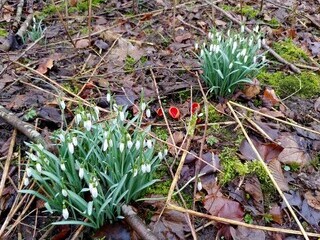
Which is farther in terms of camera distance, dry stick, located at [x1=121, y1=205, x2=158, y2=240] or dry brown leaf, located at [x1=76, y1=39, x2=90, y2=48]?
dry brown leaf, located at [x1=76, y1=39, x2=90, y2=48]

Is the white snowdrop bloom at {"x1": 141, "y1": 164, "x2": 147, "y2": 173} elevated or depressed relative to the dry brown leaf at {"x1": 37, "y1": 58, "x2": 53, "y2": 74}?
elevated

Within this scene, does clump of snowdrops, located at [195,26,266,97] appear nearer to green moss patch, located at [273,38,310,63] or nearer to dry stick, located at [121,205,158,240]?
green moss patch, located at [273,38,310,63]

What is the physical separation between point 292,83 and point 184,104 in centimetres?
90

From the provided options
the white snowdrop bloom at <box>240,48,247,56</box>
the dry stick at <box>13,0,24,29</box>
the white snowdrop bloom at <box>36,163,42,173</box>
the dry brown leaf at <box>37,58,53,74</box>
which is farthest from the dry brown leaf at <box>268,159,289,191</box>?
the dry stick at <box>13,0,24,29</box>


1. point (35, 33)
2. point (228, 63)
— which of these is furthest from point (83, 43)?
point (228, 63)

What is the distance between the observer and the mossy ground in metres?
2.99

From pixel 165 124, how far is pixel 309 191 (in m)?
0.94

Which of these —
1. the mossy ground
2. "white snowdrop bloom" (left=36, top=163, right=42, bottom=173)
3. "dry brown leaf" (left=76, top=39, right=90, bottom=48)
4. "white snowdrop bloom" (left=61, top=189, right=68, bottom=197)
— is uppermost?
"white snowdrop bloom" (left=36, top=163, right=42, bottom=173)

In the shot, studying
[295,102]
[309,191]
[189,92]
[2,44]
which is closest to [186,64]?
[189,92]

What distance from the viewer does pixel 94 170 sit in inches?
70.6

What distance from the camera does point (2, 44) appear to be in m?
3.44

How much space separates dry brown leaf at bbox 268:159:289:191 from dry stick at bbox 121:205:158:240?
2.73 ft

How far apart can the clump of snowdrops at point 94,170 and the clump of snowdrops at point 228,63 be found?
903 millimetres

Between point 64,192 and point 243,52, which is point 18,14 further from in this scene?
point 64,192
